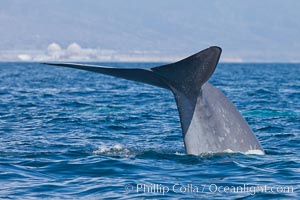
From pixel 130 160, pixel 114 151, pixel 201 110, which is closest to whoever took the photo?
pixel 201 110

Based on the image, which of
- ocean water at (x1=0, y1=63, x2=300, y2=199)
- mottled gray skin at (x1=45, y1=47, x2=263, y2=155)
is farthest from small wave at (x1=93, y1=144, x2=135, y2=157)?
mottled gray skin at (x1=45, y1=47, x2=263, y2=155)

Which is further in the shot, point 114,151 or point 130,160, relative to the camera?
point 114,151

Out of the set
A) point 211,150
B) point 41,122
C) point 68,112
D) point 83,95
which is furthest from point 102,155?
point 83,95

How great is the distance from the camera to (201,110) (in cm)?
1030

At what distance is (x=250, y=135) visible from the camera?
34.6ft

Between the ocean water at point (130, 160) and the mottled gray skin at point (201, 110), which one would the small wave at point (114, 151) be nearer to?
the ocean water at point (130, 160)

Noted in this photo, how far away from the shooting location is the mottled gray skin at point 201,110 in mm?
9828

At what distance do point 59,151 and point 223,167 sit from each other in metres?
3.03

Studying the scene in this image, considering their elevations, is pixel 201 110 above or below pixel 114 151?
above

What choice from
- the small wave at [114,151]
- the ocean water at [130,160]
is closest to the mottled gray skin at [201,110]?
the ocean water at [130,160]

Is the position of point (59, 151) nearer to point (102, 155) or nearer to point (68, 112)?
point (102, 155)

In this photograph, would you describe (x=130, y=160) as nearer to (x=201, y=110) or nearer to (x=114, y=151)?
(x=114, y=151)

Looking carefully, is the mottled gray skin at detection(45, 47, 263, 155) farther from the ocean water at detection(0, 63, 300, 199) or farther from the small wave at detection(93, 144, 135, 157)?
the small wave at detection(93, 144, 135, 157)

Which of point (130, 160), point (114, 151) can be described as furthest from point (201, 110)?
point (114, 151)
